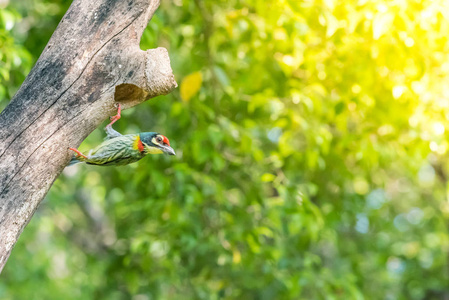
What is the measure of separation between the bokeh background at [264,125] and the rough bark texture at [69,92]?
114 cm

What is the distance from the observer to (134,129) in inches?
234

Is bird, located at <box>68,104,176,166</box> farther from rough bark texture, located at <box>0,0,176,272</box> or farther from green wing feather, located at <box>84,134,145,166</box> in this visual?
rough bark texture, located at <box>0,0,176,272</box>

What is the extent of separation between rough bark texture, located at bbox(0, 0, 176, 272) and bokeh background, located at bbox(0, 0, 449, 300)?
1.14 metres

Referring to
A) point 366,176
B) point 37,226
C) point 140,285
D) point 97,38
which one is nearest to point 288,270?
point 366,176

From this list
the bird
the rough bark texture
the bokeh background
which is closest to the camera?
the rough bark texture

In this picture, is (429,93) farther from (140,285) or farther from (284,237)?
(140,285)

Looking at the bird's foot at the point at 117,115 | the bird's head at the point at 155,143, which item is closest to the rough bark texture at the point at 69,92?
the bird's foot at the point at 117,115

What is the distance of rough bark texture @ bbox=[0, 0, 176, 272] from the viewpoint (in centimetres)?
250

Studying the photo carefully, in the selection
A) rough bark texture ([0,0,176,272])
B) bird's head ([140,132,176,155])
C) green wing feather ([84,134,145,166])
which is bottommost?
bird's head ([140,132,176,155])

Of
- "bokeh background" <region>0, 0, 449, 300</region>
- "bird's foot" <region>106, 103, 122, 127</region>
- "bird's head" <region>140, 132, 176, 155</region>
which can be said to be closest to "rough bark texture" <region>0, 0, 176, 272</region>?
"bird's foot" <region>106, 103, 122, 127</region>

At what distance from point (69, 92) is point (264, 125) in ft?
11.1

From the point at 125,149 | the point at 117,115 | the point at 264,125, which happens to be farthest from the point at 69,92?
the point at 264,125

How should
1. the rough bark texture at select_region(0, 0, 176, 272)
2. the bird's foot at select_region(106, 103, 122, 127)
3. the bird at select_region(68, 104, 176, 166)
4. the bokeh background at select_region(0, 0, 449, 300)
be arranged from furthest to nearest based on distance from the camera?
the bokeh background at select_region(0, 0, 449, 300), the bird's foot at select_region(106, 103, 122, 127), the bird at select_region(68, 104, 176, 166), the rough bark texture at select_region(0, 0, 176, 272)

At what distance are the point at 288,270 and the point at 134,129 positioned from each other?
222 centimetres
